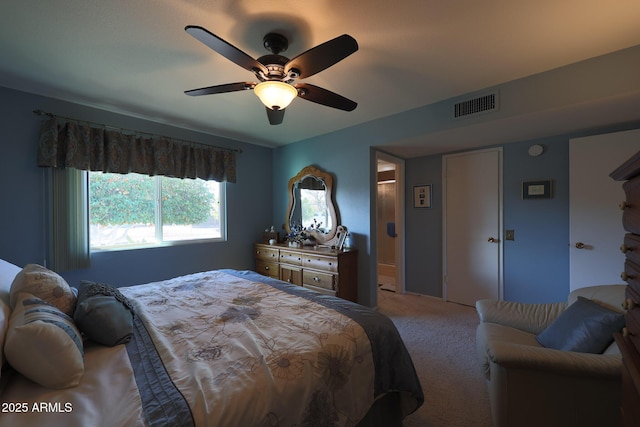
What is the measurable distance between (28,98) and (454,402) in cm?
440

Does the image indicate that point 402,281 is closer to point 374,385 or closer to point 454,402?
point 454,402

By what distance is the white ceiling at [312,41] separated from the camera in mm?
1487

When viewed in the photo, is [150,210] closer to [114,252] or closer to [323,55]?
[114,252]

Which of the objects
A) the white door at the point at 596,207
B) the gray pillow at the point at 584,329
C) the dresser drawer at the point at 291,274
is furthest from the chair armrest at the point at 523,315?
the dresser drawer at the point at 291,274

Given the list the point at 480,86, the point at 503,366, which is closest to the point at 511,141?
the point at 480,86

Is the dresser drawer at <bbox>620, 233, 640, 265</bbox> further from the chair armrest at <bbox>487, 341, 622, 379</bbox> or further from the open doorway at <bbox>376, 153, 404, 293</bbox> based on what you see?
the open doorway at <bbox>376, 153, 404, 293</bbox>

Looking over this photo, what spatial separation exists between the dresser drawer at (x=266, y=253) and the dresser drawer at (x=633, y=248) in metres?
3.36

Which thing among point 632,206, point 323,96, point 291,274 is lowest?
point 291,274

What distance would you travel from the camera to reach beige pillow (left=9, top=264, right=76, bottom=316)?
1222 millimetres

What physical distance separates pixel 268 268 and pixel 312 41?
9.87 ft

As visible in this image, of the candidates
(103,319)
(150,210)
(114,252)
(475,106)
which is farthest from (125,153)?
(475,106)

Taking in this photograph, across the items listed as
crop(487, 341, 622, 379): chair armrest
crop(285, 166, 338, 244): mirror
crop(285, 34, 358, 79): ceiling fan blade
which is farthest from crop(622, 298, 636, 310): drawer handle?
crop(285, 166, 338, 244): mirror

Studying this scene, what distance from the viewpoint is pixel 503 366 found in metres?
1.30

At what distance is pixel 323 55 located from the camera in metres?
1.40
